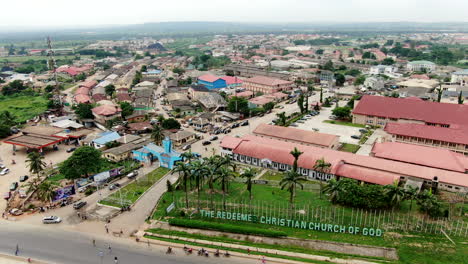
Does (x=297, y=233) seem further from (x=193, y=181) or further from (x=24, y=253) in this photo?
(x=24, y=253)

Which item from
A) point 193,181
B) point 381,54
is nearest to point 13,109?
point 193,181

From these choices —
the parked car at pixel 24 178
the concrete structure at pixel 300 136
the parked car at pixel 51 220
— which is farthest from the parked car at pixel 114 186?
the concrete structure at pixel 300 136

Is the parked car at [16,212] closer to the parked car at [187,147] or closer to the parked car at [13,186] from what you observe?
the parked car at [13,186]

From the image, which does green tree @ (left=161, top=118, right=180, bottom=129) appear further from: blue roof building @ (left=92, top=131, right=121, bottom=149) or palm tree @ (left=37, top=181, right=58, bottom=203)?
palm tree @ (left=37, top=181, right=58, bottom=203)

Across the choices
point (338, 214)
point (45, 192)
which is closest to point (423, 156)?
point (338, 214)

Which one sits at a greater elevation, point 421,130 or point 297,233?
point 421,130

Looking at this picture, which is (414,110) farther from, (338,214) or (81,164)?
(81,164)

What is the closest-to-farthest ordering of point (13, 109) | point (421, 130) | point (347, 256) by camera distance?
point (347, 256), point (421, 130), point (13, 109)

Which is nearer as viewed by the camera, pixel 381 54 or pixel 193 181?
pixel 193 181
